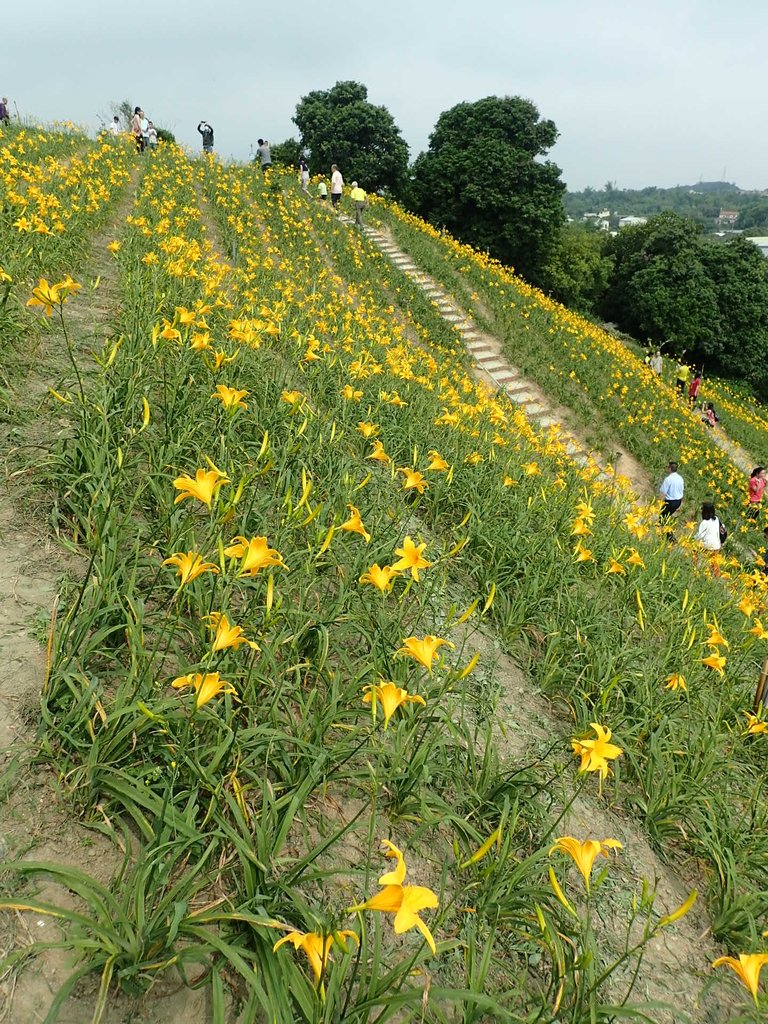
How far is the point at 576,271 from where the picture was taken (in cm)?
2966

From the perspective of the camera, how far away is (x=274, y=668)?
1.90 meters

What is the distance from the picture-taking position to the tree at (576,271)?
27719 mm

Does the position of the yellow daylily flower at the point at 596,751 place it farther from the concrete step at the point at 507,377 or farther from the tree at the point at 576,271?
the tree at the point at 576,271

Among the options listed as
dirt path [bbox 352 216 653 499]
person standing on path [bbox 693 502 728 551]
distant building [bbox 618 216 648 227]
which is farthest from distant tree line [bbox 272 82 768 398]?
person standing on path [bbox 693 502 728 551]

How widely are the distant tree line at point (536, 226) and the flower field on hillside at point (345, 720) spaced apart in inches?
926

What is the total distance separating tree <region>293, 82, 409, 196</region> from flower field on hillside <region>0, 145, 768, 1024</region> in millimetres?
26472

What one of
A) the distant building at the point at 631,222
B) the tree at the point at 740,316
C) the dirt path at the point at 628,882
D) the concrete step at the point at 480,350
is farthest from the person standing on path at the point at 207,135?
the distant building at the point at 631,222

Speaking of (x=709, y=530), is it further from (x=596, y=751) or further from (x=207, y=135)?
(x=207, y=135)

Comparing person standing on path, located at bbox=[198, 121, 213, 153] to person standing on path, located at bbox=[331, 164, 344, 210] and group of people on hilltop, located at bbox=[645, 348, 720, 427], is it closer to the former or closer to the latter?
person standing on path, located at bbox=[331, 164, 344, 210]

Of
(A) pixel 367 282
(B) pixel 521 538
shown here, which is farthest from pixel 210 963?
(A) pixel 367 282

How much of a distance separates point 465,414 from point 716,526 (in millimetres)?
3400

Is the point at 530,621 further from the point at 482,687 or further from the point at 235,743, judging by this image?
the point at 235,743

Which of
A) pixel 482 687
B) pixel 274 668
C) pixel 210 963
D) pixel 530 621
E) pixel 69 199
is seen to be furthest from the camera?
pixel 69 199

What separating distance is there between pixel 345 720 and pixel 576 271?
106 ft
